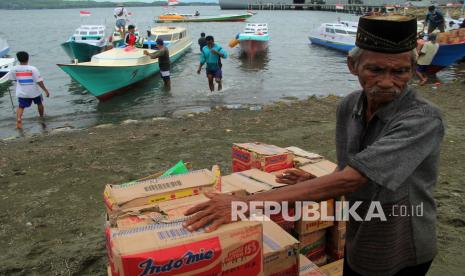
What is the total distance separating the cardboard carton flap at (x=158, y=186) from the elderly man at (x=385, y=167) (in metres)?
0.67

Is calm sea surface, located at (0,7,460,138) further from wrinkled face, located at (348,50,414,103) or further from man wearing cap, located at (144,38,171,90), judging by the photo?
wrinkled face, located at (348,50,414,103)

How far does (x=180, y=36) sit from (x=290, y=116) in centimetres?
1578

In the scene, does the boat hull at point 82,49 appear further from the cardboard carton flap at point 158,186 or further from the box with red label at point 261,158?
the cardboard carton flap at point 158,186

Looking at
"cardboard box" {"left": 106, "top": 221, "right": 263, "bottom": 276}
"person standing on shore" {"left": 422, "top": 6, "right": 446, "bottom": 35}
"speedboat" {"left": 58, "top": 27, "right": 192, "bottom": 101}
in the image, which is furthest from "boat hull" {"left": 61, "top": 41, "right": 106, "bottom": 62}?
"cardboard box" {"left": 106, "top": 221, "right": 263, "bottom": 276}

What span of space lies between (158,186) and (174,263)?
904 millimetres

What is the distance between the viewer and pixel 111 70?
1361 cm

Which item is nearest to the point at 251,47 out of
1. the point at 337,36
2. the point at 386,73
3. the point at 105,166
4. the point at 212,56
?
the point at 337,36

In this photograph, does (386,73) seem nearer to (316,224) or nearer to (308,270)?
(308,270)

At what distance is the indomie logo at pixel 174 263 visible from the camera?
158cm

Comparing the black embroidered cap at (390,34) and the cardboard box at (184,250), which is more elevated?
the black embroidered cap at (390,34)

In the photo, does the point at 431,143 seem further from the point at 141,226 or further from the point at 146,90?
the point at 146,90

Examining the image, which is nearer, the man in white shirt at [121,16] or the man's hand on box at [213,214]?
the man's hand on box at [213,214]

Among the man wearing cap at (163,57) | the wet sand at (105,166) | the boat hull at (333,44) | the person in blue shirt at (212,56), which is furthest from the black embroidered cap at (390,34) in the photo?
the boat hull at (333,44)

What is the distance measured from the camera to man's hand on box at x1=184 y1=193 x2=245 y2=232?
1696 millimetres
